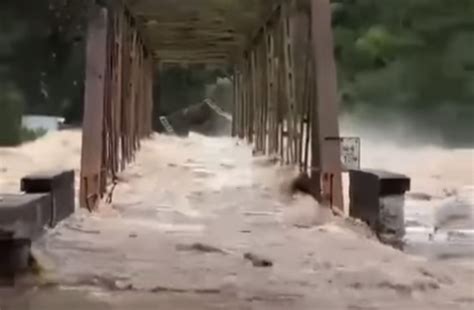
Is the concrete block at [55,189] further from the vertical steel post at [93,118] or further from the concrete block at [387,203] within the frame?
the concrete block at [387,203]

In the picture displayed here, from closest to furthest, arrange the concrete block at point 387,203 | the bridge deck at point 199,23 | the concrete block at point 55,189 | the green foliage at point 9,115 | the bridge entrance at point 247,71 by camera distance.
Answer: the concrete block at point 55,189 → the concrete block at point 387,203 → the bridge entrance at point 247,71 → the bridge deck at point 199,23 → the green foliage at point 9,115

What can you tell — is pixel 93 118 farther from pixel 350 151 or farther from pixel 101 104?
pixel 350 151

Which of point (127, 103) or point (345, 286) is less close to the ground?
point (127, 103)

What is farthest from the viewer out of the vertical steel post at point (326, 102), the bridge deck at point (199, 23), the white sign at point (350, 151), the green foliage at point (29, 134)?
the green foliage at point (29, 134)

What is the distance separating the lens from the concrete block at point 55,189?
7.24 m

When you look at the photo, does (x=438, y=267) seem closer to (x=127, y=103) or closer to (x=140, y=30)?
(x=127, y=103)

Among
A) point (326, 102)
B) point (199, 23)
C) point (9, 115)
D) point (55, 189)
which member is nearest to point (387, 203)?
point (326, 102)

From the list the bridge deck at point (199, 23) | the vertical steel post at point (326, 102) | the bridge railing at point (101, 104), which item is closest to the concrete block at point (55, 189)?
the bridge railing at point (101, 104)

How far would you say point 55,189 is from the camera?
7.45 m

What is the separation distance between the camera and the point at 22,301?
15.8ft

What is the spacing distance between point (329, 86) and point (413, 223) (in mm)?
1417

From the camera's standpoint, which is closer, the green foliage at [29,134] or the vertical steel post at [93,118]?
the vertical steel post at [93,118]

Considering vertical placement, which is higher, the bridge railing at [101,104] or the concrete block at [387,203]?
the bridge railing at [101,104]

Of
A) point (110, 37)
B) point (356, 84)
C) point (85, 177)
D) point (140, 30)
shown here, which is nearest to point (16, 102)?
point (140, 30)
